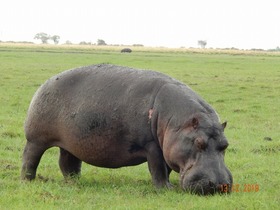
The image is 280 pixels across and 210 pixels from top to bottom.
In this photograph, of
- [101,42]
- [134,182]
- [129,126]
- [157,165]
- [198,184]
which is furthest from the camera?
[101,42]

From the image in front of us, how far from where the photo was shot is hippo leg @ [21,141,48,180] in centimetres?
703

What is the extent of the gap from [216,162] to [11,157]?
4369 mm

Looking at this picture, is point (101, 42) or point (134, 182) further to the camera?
point (101, 42)

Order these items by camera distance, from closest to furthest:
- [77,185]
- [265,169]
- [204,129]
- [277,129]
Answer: [204,129], [77,185], [265,169], [277,129]

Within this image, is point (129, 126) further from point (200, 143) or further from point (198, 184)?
point (198, 184)

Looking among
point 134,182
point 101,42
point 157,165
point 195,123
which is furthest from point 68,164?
point 101,42

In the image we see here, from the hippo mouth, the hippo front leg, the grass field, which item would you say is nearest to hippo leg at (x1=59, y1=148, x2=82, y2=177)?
the grass field

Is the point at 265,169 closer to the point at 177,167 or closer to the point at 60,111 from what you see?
the point at 177,167

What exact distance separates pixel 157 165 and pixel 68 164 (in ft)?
Answer: 5.48

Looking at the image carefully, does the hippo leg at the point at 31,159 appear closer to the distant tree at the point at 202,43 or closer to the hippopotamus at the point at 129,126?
the hippopotamus at the point at 129,126

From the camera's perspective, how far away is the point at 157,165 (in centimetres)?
613

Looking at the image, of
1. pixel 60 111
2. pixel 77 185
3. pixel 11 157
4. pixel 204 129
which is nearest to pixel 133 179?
pixel 77 185

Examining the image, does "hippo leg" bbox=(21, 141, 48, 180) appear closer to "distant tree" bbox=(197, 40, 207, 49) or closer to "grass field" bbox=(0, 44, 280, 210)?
"grass field" bbox=(0, 44, 280, 210)

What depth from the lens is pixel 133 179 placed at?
24.0 ft
